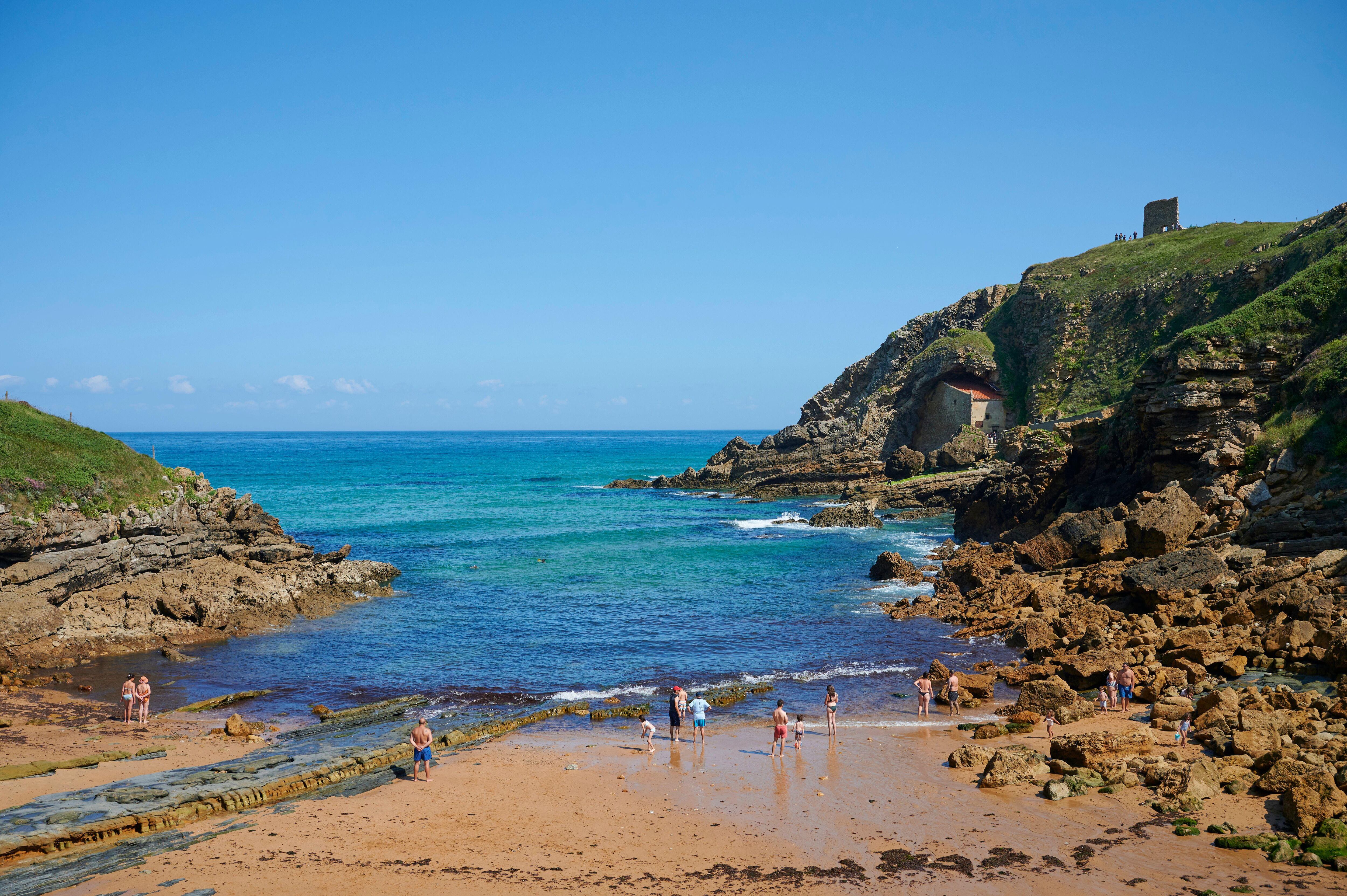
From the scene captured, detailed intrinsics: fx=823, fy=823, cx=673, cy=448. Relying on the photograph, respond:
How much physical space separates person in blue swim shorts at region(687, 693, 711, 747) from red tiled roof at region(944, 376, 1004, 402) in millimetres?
53761

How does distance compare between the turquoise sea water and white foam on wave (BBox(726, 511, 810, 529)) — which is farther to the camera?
white foam on wave (BBox(726, 511, 810, 529))

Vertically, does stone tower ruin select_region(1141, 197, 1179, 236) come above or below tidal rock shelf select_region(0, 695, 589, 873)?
above

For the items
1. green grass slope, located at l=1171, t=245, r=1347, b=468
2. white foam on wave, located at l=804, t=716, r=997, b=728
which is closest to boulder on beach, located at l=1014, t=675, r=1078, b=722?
white foam on wave, located at l=804, t=716, r=997, b=728

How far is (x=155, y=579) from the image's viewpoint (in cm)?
2720

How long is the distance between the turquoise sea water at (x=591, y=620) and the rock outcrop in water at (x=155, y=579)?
117 centimetres

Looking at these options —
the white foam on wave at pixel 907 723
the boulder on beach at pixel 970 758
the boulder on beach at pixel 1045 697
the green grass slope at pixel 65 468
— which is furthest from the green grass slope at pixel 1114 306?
the green grass slope at pixel 65 468

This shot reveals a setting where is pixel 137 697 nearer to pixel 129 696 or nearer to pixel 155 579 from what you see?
pixel 129 696

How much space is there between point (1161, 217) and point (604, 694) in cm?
7242

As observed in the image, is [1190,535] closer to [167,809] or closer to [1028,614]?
[1028,614]

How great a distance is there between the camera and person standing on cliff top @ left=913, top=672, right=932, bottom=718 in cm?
1888

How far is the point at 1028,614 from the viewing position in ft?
84.3

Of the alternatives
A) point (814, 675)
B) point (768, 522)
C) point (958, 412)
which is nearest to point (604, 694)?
point (814, 675)

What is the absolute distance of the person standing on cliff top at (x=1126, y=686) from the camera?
17.7 m

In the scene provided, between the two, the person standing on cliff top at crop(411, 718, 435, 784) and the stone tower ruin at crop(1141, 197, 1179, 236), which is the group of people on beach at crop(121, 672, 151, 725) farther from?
the stone tower ruin at crop(1141, 197, 1179, 236)
